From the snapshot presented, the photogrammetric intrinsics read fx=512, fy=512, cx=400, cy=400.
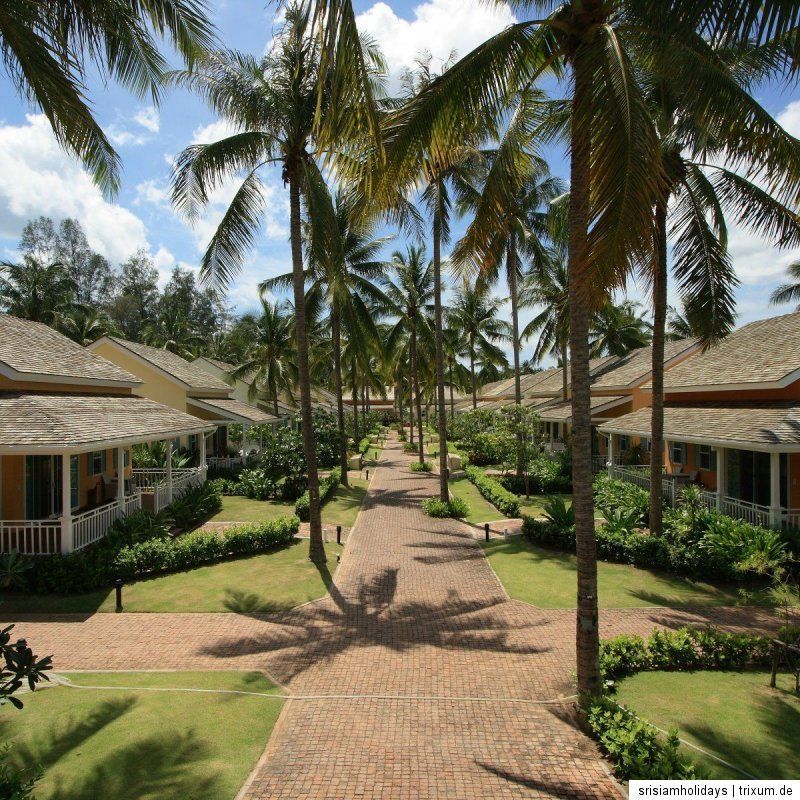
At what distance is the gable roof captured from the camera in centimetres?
2656

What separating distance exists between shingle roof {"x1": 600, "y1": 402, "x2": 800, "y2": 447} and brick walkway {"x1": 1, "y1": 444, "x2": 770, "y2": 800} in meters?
5.05

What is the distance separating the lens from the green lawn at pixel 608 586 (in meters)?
11.1

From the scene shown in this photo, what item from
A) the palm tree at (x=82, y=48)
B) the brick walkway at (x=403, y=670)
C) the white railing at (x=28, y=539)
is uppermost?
the palm tree at (x=82, y=48)

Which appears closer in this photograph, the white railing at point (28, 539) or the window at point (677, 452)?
the white railing at point (28, 539)

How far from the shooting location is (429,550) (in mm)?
15422

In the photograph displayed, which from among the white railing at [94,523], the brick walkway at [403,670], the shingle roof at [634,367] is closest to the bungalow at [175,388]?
the white railing at [94,523]

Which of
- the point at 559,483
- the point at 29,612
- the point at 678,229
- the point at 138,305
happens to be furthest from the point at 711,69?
the point at 138,305

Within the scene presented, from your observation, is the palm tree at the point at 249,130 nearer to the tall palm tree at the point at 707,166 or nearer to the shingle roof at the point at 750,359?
the tall palm tree at the point at 707,166

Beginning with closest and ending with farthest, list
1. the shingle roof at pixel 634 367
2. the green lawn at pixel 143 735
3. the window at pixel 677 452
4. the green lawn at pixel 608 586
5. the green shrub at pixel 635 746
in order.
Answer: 1. the green shrub at pixel 635 746
2. the green lawn at pixel 143 735
3. the green lawn at pixel 608 586
4. the window at pixel 677 452
5. the shingle roof at pixel 634 367

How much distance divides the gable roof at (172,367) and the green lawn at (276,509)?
7677 mm

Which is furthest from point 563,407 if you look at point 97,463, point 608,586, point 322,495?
point 97,463

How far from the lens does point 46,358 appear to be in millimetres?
16578

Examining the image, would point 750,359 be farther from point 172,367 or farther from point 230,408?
point 172,367

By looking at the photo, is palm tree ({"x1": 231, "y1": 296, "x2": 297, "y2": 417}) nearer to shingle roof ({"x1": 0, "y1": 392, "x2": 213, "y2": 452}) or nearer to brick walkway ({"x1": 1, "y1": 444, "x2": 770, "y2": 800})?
shingle roof ({"x1": 0, "y1": 392, "x2": 213, "y2": 452})
